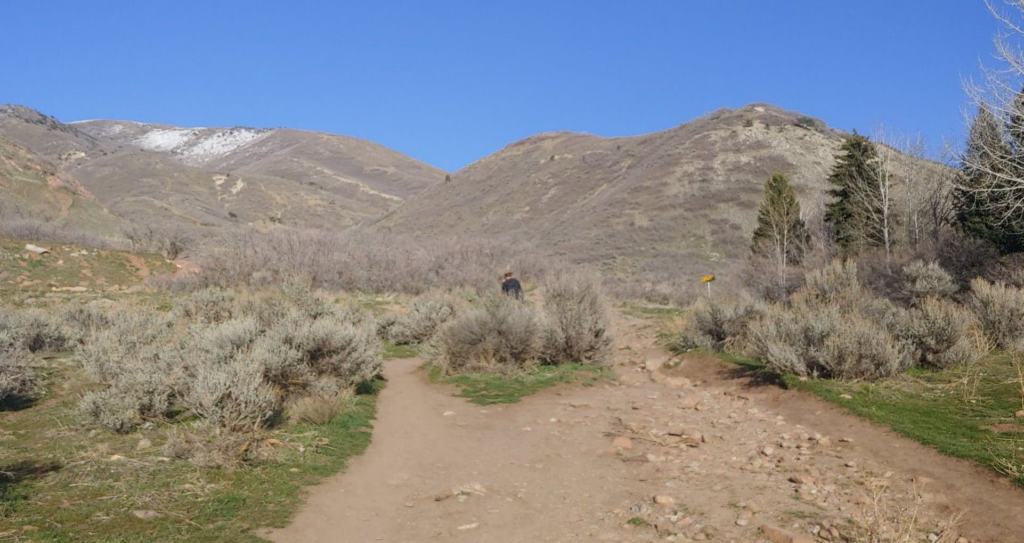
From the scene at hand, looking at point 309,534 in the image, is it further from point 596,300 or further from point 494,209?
point 494,209

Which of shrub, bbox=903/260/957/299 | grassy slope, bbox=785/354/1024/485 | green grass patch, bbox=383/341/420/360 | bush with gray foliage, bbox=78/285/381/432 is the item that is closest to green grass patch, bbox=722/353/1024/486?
grassy slope, bbox=785/354/1024/485

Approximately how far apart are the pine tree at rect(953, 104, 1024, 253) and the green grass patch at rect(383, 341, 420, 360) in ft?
47.3

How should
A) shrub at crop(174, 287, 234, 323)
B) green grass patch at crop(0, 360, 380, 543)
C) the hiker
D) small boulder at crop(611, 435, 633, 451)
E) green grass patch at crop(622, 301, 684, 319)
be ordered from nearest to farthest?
1. green grass patch at crop(0, 360, 380, 543)
2. small boulder at crop(611, 435, 633, 451)
3. the hiker
4. shrub at crop(174, 287, 234, 323)
5. green grass patch at crop(622, 301, 684, 319)

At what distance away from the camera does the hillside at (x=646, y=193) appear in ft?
170

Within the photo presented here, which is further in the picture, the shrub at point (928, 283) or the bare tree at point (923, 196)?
the bare tree at point (923, 196)

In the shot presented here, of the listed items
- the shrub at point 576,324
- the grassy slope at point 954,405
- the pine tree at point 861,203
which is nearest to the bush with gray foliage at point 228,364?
the shrub at point 576,324

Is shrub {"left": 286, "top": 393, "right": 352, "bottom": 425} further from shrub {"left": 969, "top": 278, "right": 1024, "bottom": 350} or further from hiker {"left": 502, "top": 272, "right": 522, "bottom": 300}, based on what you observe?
shrub {"left": 969, "top": 278, "right": 1024, "bottom": 350}

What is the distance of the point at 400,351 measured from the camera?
16141mm

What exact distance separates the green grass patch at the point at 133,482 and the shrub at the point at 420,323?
8774 millimetres

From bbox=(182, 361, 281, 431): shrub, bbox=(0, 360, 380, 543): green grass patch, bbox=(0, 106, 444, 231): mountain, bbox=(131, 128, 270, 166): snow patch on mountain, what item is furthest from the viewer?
bbox=(131, 128, 270, 166): snow patch on mountain

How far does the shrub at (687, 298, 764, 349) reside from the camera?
14430 millimetres

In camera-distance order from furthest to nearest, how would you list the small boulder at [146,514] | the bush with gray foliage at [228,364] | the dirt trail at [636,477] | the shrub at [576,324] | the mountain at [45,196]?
the mountain at [45,196], the shrub at [576,324], the bush with gray foliage at [228,364], the dirt trail at [636,477], the small boulder at [146,514]

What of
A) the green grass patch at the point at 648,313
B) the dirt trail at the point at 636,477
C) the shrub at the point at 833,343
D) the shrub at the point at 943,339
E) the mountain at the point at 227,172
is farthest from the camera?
the mountain at the point at 227,172

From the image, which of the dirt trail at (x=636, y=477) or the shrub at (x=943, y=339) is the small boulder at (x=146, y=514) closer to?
the dirt trail at (x=636, y=477)
